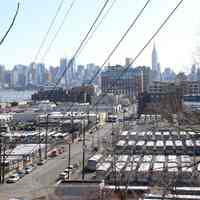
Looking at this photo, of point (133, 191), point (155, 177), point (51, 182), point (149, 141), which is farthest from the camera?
point (149, 141)

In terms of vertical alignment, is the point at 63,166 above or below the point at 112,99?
below

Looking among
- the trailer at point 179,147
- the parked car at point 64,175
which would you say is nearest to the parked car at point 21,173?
the parked car at point 64,175

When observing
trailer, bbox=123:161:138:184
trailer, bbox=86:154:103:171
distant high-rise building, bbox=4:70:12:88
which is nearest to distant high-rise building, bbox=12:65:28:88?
distant high-rise building, bbox=4:70:12:88

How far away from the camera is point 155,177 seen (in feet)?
13.5

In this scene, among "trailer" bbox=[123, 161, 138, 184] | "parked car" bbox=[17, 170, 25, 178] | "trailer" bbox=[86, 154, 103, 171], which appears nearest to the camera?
"trailer" bbox=[123, 161, 138, 184]

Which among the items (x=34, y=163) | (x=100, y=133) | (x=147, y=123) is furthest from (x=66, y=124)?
(x=34, y=163)

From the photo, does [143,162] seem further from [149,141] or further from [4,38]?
[4,38]

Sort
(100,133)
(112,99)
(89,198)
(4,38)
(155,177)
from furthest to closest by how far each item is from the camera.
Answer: (112,99), (100,133), (155,177), (89,198), (4,38)

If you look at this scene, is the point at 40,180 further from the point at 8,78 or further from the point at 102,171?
the point at 8,78

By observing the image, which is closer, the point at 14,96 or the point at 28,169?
the point at 28,169

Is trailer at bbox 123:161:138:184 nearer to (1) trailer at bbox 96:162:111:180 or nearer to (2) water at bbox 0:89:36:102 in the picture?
(1) trailer at bbox 96:162:111:180

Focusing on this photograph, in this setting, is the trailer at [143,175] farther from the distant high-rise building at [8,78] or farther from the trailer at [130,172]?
the distant high-rise building at [8,78]

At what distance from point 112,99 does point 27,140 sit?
750 cm

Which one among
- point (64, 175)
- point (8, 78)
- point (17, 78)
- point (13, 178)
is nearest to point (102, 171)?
point (64, 175)
